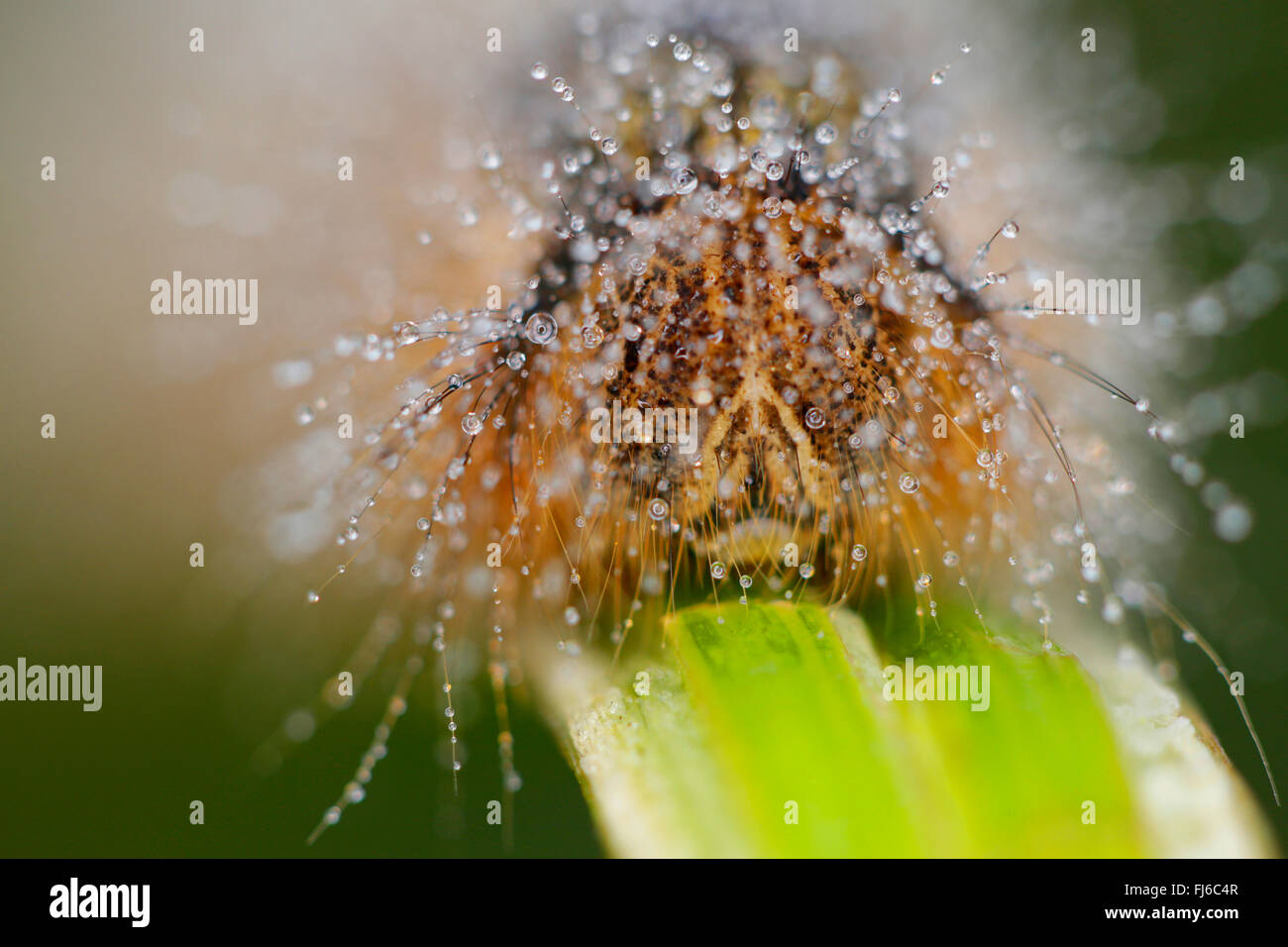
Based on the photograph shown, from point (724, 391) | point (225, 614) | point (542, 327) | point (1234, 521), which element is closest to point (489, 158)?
point (542, 327)

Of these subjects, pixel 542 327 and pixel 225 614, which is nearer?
pixel 542 327

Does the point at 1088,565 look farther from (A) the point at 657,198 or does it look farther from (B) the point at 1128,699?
(A) the point at 657,198

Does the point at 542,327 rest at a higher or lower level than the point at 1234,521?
higher

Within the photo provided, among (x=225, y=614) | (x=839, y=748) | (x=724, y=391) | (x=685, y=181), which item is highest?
(x=685, y=181)

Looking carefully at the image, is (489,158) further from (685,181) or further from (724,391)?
(724,391)

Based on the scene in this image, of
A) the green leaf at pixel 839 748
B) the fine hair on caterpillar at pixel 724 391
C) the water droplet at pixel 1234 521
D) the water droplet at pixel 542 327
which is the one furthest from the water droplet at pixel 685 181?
the water droplet at pixel 1234 521

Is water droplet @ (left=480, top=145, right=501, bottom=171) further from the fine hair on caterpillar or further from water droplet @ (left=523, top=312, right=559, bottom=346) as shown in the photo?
water droplet @ (left=523, top=312, right=559, bottom=346)

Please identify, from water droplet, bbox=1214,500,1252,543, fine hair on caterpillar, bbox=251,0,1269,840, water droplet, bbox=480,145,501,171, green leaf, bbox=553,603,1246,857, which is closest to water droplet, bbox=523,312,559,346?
fine hair on caterpillar, bbox=251,0,1269,840
